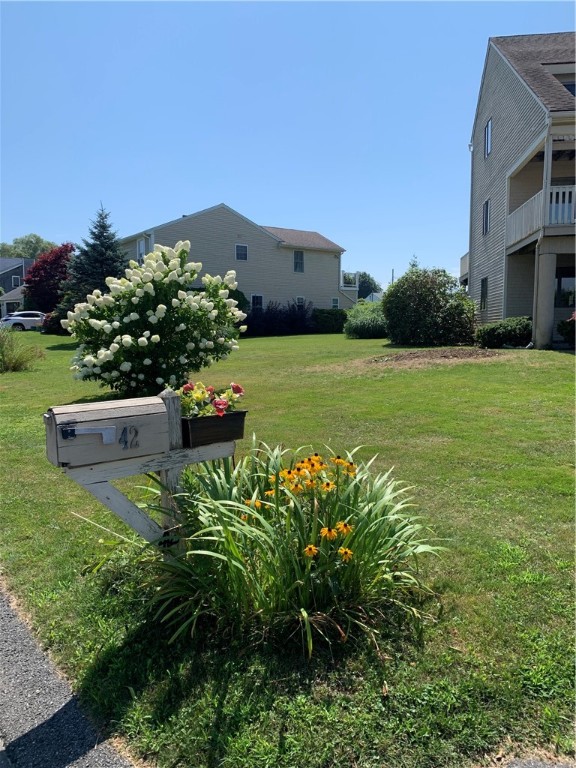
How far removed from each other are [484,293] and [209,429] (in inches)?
782

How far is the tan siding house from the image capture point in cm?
3188

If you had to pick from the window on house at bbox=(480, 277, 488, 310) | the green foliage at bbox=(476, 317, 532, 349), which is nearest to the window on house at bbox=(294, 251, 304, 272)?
the window on house at bbox=(480, 277, 488, 310)

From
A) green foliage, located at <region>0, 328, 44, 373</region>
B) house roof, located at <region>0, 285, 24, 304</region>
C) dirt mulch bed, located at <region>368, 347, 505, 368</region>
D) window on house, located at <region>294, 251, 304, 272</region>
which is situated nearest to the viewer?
dirt mulch bed, located at <region>368, 347, 505, 368</region>

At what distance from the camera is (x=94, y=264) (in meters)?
25.9

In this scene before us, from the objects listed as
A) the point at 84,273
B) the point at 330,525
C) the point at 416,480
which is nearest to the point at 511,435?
the point at 416,480

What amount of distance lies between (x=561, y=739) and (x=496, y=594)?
0.92m

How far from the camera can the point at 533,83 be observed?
51.2 feet

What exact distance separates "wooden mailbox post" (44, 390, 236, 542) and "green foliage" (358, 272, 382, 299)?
104 metres

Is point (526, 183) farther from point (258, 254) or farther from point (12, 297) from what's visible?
point (12, 297)

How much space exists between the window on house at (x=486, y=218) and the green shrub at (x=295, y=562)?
1988 cm

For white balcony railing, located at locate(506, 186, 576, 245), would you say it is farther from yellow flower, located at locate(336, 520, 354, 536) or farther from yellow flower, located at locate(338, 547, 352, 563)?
yellow flower, located at locate(338, 547, 352, 563)

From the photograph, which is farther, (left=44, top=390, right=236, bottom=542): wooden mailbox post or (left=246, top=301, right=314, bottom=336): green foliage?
(left=246, top=301, right=314, bottom=336): green foliage

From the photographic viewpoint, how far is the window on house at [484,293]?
20.3 meters

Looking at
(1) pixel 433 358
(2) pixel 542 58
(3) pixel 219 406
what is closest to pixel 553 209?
(1) pixel 433 358
